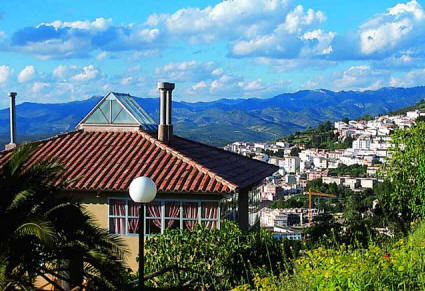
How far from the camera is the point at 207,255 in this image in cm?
1056

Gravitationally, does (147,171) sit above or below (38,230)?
above

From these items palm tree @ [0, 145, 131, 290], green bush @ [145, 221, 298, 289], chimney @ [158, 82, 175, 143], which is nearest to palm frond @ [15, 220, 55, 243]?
palm tree @ [0, 145, 131, 290]

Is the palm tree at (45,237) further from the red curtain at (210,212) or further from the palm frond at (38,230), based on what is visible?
the red curtain at (210,212)

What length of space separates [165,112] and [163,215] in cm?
376

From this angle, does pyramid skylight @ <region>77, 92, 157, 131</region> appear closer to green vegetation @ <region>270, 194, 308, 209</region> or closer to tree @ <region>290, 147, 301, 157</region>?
green vegetation @ <region>270, 194, 308, 209</region>

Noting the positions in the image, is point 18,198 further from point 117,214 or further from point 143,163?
point 143,163

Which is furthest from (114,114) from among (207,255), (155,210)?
(207,255)

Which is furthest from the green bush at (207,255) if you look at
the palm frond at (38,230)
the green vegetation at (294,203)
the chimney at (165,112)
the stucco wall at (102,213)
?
the green vegetation at (294,203)

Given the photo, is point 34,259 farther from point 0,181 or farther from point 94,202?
point 94,202

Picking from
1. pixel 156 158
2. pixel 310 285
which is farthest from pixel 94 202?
pixel 310 285

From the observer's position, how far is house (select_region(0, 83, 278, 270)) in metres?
13.0

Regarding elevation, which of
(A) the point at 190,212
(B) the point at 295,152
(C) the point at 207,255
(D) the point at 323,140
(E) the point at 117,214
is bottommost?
(C) the point at 207,255

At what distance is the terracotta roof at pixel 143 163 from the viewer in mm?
13094

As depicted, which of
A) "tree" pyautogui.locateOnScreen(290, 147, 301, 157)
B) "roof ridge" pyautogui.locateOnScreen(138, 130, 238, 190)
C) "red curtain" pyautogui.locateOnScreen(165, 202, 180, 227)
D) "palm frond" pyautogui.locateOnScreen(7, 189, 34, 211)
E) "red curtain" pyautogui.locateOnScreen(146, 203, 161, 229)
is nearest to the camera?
"palm frond" pyautogui.locateOnScreen(7, 189, 34, 211)
